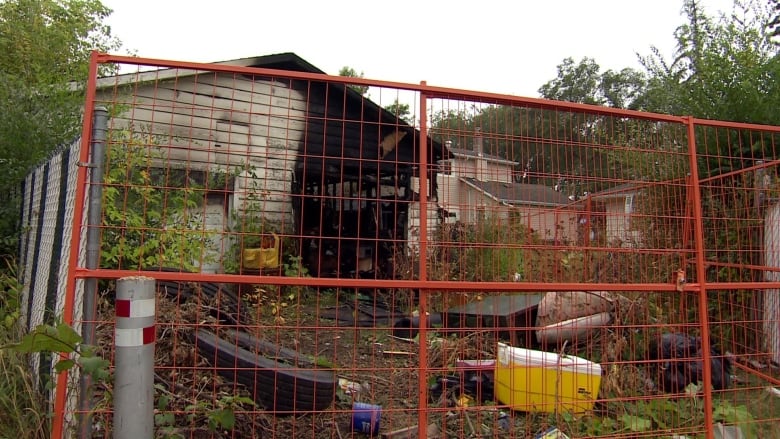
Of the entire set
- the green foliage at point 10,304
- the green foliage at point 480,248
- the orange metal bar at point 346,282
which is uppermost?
the green foliage at point 480,248

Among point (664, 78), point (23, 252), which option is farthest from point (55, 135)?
point (664, 78)

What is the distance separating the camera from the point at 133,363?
198cm

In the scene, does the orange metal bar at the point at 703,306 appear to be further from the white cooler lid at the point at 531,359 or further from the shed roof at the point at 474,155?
the shed roof at the point at 474,155

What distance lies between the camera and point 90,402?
94.3 inches

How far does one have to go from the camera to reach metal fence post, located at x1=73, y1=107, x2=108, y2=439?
93.1 inches

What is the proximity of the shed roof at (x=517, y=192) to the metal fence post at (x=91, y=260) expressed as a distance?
214cm

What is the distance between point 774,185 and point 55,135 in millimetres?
8958

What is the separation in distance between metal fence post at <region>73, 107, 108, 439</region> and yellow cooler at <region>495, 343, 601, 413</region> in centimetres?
257

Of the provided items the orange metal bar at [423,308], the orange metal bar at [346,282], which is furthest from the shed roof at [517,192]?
the orange metal bar at [346,282]

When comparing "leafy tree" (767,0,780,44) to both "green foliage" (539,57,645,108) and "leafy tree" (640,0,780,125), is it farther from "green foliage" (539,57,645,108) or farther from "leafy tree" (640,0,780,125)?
"green foliage" (539,57,645,108)

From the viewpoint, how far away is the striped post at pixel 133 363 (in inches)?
76.7

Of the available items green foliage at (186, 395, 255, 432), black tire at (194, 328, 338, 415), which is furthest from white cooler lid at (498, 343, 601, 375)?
green foliage at (186, 395, 255, 432)

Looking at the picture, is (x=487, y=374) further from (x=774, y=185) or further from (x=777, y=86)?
(x=777, y=86)

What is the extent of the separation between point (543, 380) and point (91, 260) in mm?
3022
